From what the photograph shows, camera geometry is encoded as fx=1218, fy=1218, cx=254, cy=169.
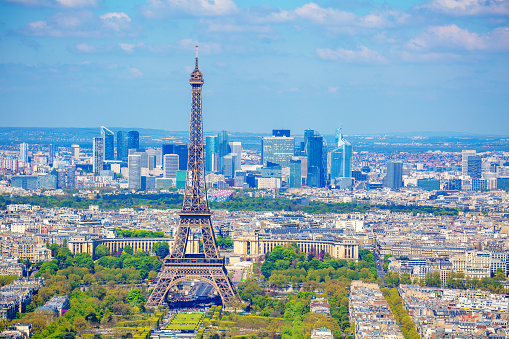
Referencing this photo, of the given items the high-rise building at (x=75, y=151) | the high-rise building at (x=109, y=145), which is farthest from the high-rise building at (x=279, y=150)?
the high-rise building at (x=75, y=151)

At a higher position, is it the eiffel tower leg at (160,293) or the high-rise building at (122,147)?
the high-rise building at (122,147)

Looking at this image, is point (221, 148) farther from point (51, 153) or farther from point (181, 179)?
point (181, 179)

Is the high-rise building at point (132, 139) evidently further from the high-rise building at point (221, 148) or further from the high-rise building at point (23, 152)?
the high-rise building at point (23, 152)

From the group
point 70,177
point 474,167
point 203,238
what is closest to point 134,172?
point 70,177

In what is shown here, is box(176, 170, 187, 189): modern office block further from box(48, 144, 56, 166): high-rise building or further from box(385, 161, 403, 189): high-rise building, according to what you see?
box(48, 144, 56, 166): high-rise building

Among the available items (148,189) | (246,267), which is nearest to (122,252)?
(246,267)

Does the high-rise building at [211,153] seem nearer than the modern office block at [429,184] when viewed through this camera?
No

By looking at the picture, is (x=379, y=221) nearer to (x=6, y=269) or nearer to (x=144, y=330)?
(x=6, y=269)
